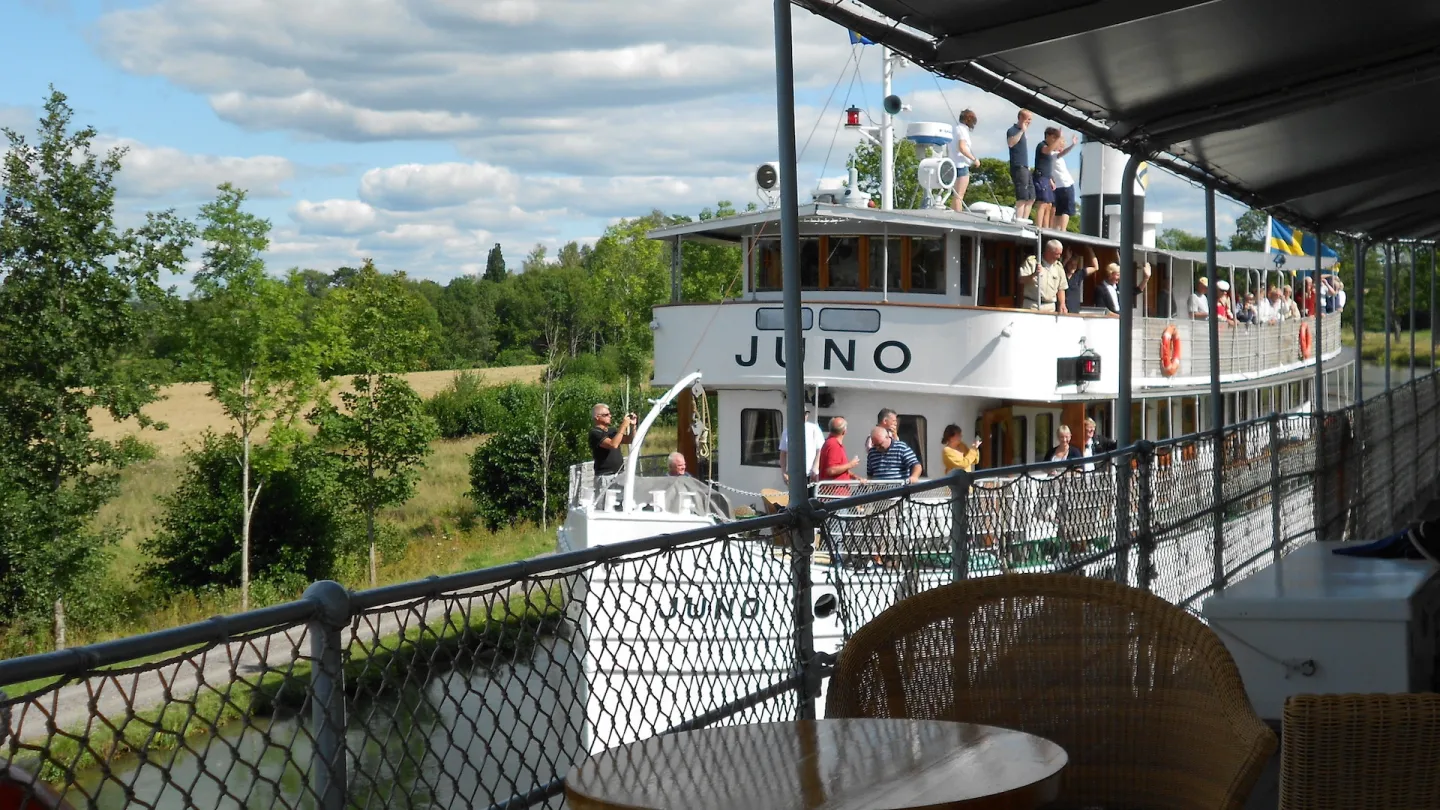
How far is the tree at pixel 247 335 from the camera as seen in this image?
112 feet

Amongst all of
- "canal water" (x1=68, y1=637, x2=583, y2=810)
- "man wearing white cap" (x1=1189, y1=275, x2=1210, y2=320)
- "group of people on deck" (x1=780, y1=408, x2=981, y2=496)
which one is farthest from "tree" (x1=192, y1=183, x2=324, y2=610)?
"group of people on deck" (x1=780, y1=408, x2=981, y2=496)

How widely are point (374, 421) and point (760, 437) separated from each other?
20.0 metres

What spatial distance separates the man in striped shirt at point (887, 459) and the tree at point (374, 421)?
24288mm

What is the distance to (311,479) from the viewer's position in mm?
36312

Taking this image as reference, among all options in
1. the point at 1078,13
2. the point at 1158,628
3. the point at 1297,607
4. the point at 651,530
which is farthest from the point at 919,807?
the point at 651,530

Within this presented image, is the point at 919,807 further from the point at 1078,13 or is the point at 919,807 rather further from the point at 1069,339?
the point at 1069,339

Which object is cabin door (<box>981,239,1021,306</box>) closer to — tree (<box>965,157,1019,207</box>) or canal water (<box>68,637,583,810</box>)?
canal water (<box>68,637,583,810</box>)

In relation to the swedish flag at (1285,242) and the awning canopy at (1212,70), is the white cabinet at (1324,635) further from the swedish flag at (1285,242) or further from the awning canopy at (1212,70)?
the swedish flag at (1285,242)

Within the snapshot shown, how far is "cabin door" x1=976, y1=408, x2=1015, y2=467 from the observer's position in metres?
18.4

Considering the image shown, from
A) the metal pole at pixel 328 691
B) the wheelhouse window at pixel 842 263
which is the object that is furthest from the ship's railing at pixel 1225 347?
the metal pole at pixel 328 691

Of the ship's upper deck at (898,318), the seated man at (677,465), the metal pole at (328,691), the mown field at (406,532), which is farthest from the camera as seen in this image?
the mown field at (406,532)

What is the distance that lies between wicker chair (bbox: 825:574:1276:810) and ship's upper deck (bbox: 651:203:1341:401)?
13.9 m

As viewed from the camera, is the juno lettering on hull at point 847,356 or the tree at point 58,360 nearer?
the juno lettering on hull at point 847,356

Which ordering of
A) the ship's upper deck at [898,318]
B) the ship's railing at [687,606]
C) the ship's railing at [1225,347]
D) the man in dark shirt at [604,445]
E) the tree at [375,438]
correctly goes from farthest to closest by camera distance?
the tree at [375,438] → the ship's railing at [1225,347] → the ship's upper deck at [898,318] → the man in dark shirt at [604,445] → the ship's railing at [687,606]
